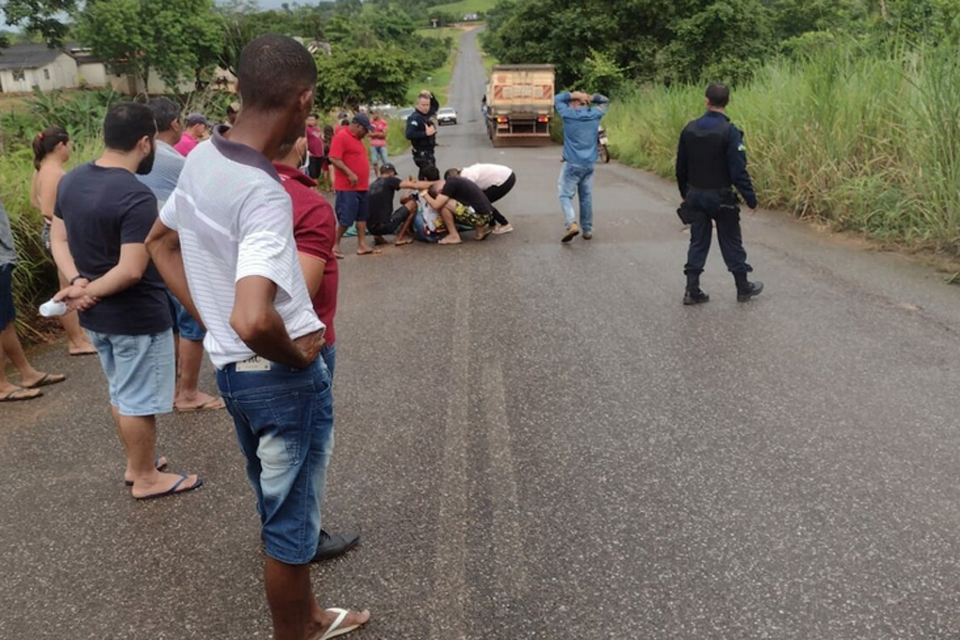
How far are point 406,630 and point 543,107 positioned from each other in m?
28.7

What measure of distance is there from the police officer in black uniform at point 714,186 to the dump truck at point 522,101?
2373 cm

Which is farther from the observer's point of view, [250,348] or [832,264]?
[832,264]

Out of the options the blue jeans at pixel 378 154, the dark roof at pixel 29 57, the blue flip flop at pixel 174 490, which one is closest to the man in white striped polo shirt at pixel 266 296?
the blue flip flop at pixel 174 490

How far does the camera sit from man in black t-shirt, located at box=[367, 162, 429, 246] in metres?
9.86

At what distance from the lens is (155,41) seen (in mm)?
56219

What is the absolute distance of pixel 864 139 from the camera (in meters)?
9.78

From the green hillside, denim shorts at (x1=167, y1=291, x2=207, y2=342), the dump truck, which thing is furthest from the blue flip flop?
the green hillside

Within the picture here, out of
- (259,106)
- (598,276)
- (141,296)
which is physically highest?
(259,106)

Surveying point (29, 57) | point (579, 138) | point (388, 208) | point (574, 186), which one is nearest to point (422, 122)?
point (388, 208)

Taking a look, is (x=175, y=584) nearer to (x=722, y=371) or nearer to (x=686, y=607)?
(x=686, y=607)

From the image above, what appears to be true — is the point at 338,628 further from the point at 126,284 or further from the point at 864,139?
the point at 864,139

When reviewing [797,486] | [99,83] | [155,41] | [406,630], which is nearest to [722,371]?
[797,486]

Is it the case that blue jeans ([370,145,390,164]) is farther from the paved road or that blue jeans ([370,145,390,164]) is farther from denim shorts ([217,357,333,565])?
denim shorts ([217,357,333,565])

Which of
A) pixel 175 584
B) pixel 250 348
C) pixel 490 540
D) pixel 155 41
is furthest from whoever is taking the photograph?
pixel 155 41
